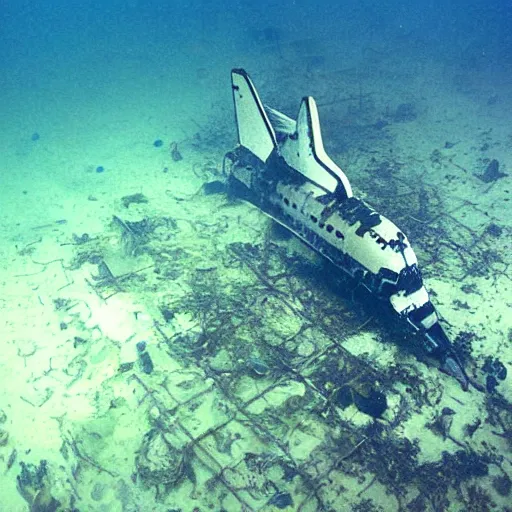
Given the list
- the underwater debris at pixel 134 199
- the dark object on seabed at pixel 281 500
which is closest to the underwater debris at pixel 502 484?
the dark object on seabed at pixel 281 500

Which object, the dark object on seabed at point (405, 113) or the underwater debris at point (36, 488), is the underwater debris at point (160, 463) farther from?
the dark object on seabed at point (405, 113)

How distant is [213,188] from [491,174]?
12389mm

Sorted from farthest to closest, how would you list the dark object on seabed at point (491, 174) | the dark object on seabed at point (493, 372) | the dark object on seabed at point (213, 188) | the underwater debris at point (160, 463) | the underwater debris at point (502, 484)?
the dark object on seabed at point (213, 188) < the dark object on seabed at point (491, 174) < the dark object on seabed at point (493, 372) < the underwater debris at point (160, 463) < the underwater debris at point (502, 484)

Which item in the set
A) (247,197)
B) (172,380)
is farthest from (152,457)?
(247,197)

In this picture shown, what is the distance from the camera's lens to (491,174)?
54.0 feet

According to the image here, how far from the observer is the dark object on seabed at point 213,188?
54.3 ft

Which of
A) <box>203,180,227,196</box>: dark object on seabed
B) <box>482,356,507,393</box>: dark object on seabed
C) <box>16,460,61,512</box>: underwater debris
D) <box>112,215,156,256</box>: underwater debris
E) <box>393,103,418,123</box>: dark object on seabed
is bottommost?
<box>16,460,61,512</box>: underwater debris

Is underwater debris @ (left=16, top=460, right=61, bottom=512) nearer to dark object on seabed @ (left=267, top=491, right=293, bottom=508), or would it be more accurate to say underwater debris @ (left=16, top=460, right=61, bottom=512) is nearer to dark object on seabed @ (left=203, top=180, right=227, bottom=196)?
dark object on seabed @ (left=267, top=491, right=293, bottom=508)

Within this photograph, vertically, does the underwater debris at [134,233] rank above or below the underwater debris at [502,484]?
below

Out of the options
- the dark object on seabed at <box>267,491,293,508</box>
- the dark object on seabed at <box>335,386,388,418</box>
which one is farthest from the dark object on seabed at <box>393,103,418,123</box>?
the dark object on seabed at <box>267,491,293,508</box>

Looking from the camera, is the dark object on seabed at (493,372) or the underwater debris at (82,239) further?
the underwater debris at (82,239)

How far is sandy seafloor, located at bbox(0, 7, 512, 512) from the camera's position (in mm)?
7867

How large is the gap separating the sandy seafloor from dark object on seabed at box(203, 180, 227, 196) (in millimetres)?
393

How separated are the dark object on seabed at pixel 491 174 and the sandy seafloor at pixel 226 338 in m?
0.35
